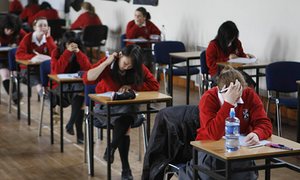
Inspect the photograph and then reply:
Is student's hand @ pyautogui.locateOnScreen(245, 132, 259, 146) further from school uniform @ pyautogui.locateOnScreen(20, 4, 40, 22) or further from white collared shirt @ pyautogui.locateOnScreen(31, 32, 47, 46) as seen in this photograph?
school uniform @ pyautogui.locateOnScreen(20, 4, 40, 22)

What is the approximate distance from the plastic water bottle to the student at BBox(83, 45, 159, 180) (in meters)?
1.79

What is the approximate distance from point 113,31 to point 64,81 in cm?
640

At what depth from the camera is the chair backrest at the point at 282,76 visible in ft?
22.8

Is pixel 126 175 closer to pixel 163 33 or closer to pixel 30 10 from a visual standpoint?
pixel 163 33

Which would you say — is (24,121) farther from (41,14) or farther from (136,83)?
(41,14)

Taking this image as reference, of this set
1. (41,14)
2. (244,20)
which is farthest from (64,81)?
(41,14)

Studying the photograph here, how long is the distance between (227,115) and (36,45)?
180 inches

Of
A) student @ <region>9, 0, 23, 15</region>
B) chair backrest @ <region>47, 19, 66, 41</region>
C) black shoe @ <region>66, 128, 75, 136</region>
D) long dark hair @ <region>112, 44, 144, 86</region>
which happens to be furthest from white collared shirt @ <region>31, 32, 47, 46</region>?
student @ <region>9, 0, 23, 15</region>

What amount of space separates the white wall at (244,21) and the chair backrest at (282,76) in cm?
92

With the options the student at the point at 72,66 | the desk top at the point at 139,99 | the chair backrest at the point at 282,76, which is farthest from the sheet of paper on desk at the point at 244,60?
the desk top at the point at 139,99

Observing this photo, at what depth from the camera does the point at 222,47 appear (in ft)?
25.7

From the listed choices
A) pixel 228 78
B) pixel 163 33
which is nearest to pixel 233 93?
pixel 228 78

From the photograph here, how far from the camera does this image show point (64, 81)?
634 cm

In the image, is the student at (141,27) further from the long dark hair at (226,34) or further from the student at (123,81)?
the student at (123,81)
